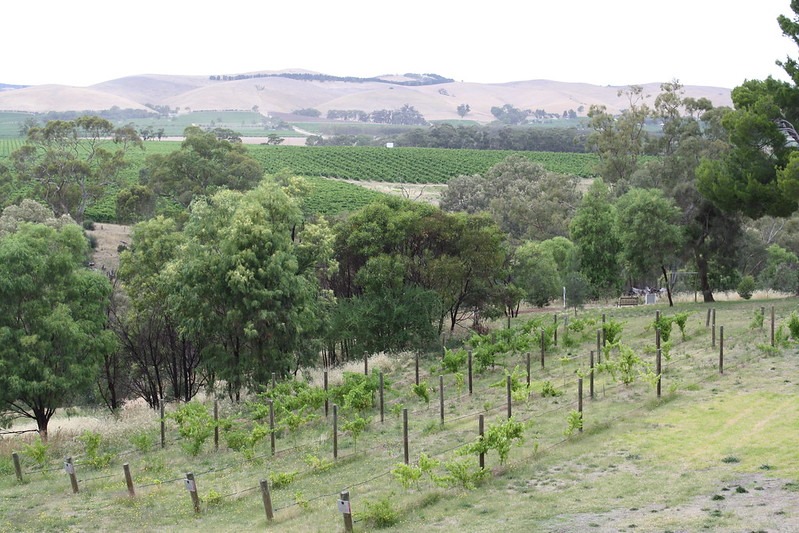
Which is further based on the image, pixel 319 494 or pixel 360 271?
pixel 360 271

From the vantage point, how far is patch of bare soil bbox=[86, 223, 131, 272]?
5749 cm

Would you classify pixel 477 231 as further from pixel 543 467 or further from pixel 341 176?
pixel 341 176

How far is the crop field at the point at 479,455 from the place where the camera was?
13.3 metres

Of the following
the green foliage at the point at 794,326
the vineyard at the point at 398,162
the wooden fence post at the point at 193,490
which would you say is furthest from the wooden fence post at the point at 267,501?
the vineyard at the point at 398,162

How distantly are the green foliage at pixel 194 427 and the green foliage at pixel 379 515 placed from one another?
6869 mm

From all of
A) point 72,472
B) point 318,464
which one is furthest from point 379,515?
point 72,472

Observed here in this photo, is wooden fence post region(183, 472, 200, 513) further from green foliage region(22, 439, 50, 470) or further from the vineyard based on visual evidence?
the vineyard

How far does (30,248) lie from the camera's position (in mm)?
24703

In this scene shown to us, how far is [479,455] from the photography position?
1554cm

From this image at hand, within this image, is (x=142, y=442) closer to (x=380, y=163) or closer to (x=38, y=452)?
(x=38, y=452)

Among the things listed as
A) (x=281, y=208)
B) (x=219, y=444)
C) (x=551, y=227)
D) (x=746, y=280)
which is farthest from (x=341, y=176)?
(x=219, y=444)

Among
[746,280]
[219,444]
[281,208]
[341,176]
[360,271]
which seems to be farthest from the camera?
[341,176]

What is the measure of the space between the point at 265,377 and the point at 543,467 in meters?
12.9

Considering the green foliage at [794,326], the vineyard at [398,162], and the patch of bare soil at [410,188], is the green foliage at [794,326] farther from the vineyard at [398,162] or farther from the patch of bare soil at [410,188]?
the vineyard at [398,162]
